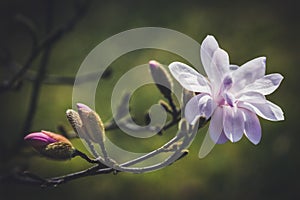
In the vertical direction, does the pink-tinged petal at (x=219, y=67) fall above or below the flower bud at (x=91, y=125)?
above

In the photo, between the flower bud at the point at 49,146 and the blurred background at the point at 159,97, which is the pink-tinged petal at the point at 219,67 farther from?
the blurred background at the point at 159,97

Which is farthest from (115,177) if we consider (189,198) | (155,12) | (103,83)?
(155,12)

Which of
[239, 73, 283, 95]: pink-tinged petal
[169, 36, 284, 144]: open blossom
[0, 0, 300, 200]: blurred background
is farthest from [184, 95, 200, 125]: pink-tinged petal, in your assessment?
[0, 0, 300, 200]: blurred background

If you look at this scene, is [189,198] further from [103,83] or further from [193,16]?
[193,16]

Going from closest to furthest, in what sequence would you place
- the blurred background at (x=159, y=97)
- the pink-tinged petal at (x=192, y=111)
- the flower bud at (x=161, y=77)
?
the pink-tinged petal at (x=192, y=111) < the flower bud at (x=161, y=77) < the blurred background at (x=159, y=97)

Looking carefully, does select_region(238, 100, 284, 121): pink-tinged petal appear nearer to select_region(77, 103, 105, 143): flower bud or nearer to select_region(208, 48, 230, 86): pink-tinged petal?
select_region(208, 48, 230, 86): pink-tinged petal

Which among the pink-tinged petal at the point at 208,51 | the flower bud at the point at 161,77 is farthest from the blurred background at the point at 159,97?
the pink-tinged petal at the point at 208,51
